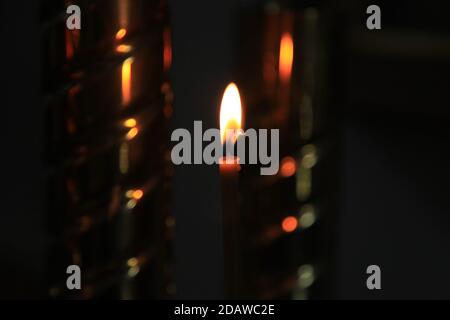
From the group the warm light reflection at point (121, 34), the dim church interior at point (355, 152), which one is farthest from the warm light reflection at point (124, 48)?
the dim church interior at point (355, 152)

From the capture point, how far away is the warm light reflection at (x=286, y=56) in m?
0.33

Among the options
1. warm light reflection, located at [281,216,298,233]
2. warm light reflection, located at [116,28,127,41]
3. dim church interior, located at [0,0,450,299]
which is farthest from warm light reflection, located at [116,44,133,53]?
dim church interior, located at [0,0,450,299]

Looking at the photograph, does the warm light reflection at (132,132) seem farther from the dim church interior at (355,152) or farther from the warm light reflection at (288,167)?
the dim church interior at (355,152)

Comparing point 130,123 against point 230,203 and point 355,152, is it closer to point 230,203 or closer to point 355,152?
point 230,203

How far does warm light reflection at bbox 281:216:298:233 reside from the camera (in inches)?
12.6

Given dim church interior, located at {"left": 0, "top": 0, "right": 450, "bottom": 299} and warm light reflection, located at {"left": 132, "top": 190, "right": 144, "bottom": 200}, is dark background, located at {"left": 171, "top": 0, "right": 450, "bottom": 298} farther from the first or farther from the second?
warm light reflection, located at {"left": 132, "top": 190, "right": 144, "bottom": 200}

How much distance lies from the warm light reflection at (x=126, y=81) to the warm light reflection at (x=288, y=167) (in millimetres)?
83

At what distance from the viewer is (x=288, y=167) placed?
1.05 feet

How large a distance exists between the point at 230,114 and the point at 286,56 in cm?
10

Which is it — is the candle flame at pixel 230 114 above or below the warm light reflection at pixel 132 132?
above

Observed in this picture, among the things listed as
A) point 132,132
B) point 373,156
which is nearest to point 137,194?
point 132,132

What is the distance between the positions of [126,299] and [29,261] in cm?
27

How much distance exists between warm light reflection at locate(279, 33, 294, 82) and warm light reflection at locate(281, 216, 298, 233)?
68mm
